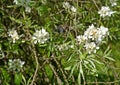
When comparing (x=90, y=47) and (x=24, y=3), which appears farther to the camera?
(x=24, y=3)

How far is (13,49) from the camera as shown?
1.82 metres

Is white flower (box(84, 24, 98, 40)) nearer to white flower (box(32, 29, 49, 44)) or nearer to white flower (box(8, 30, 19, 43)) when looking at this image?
white flower (box(32, 29, 49, 44))

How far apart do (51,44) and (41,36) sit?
77 millimetres

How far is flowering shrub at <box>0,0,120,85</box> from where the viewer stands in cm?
168

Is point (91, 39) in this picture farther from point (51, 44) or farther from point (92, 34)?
point (51, 44)

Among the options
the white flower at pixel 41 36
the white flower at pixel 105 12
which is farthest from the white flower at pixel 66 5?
the white flower at pixel 41 36

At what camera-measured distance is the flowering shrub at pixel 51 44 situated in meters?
1.68

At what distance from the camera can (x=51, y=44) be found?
5.82 ft

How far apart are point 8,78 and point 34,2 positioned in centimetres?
40

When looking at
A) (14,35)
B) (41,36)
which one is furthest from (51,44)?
(14,35)

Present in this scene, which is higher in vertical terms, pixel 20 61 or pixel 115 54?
pixel 20 61

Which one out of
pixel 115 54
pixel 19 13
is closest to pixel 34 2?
pixel 19 13

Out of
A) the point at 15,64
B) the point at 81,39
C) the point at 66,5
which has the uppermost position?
the point at 66,5

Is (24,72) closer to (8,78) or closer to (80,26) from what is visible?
(8,78)
